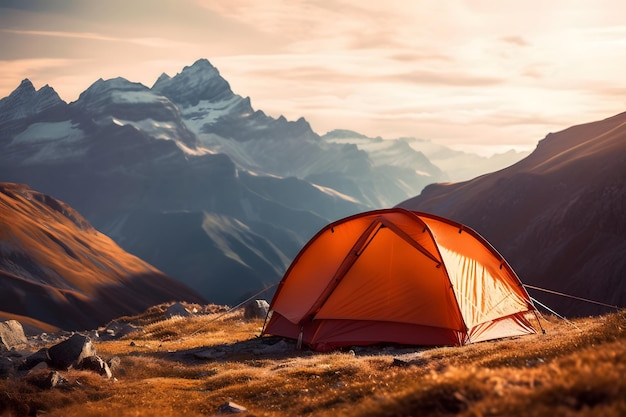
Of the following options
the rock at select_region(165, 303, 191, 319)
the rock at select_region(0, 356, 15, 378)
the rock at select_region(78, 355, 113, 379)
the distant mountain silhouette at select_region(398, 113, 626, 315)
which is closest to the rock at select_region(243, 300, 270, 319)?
the rock at select_region(165, 303, 191, 319)

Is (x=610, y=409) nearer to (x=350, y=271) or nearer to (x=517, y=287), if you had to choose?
(x=350, y=271)

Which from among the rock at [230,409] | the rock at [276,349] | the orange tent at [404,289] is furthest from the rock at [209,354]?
the rock at [230,409]

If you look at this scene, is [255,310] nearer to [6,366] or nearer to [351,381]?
[6,366]

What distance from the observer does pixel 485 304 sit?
2661 cm

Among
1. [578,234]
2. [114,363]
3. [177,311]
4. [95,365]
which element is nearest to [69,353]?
[95,365]

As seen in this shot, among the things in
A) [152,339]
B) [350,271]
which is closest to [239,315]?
[152,339]

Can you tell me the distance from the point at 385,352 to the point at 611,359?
16319 millimetres

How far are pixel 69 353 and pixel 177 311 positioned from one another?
28539 mm

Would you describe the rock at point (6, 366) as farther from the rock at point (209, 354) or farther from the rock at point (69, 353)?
the rock at point (209, 354)

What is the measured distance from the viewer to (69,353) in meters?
20.7

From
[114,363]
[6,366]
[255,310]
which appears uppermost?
[6,366]

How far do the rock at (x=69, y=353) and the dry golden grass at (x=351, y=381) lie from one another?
1.06m

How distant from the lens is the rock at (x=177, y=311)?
47938 mm

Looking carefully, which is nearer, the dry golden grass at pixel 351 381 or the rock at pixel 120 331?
the dry golden grass at pixel 351 381
